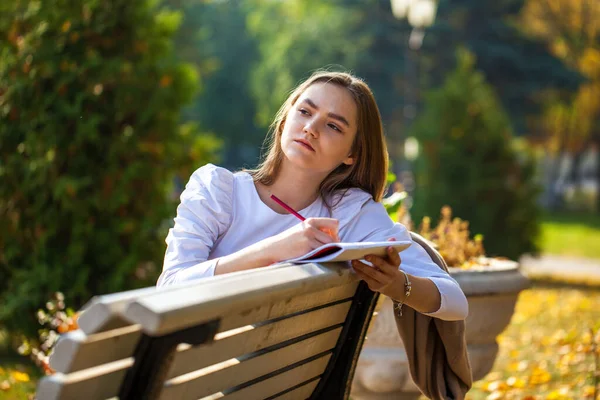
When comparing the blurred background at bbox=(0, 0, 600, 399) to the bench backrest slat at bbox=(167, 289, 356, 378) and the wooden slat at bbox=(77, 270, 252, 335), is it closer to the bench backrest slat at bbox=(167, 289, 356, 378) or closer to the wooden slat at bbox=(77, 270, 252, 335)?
the bench backrest slat at bbox=(167, 289, 356, 378)

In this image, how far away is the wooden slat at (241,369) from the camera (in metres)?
1.84

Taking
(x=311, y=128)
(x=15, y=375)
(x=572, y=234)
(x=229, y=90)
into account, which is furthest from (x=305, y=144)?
(x=229, y=90)

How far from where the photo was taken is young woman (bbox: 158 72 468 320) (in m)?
2.52

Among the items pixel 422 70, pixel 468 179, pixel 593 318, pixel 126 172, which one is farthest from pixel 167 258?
pixel 422 70

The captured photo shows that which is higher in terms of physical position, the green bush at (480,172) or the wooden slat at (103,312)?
the wooden slat at (103,312)

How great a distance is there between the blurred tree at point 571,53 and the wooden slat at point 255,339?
97.5 feet

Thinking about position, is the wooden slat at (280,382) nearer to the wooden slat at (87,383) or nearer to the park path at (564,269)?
the wooden slat at (87,383)

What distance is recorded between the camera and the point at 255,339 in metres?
2.05

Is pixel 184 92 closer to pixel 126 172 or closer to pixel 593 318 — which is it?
pixel 126 172

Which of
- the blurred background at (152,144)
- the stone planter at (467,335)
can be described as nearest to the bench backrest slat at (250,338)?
the blurred background at (152,144)

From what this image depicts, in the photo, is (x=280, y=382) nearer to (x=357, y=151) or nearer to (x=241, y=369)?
(x=241, y=369)

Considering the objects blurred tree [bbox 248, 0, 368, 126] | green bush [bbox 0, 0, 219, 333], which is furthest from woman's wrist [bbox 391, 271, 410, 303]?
blurred tree [bbox 248, 0, 368, 126]

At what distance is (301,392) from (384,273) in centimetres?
45

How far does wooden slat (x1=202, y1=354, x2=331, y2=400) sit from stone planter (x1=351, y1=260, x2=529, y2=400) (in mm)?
1740
